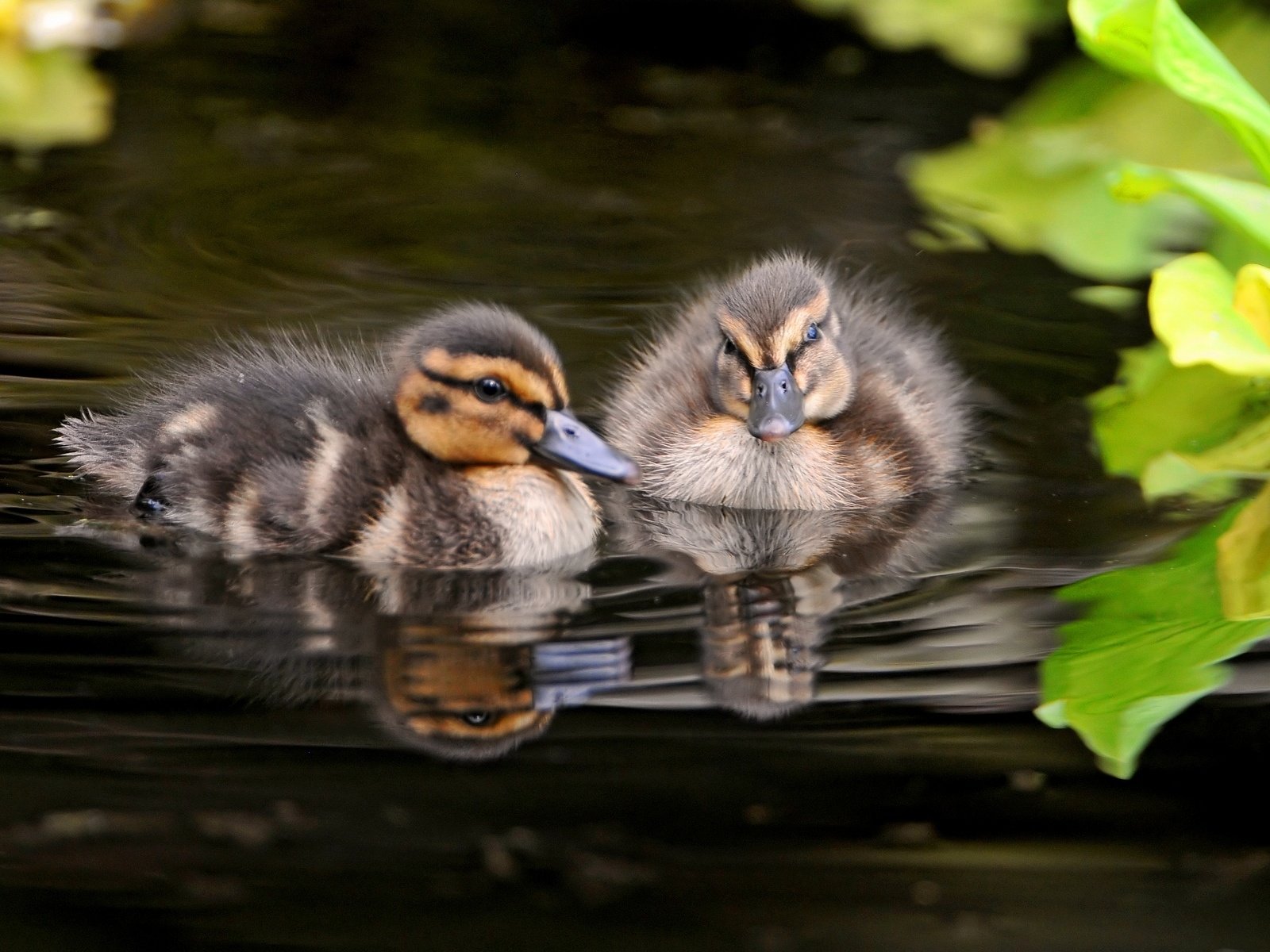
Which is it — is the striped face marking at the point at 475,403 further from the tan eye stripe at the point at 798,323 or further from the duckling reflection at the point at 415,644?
the tan eye stripe at the point at 798,323

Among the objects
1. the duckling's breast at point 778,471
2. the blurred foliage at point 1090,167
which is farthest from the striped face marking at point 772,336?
the blurred foliage at point 1090,167

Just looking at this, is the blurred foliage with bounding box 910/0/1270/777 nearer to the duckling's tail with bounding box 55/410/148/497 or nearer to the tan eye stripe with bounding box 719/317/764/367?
the tan eye stripe with bounding box 719/317/764/367

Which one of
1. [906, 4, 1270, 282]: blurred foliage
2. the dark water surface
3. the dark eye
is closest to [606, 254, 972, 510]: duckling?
the dark water surface

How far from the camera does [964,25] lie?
6.93m

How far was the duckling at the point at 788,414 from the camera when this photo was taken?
3.82 meters

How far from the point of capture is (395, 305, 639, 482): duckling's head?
3418 millimetres

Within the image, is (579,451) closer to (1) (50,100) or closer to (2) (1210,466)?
(2) (1210,466)

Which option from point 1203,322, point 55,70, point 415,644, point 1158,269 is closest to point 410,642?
point 415,644

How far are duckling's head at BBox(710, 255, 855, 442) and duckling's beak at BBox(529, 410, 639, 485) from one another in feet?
1.31

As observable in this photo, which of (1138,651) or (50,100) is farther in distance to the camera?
(50,100)

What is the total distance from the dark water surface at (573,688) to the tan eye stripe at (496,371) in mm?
331

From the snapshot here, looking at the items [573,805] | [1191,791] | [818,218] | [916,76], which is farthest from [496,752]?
[916,76]

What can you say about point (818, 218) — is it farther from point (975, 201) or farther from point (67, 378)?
point (67, 378)

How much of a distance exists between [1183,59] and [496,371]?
1.61 meters
